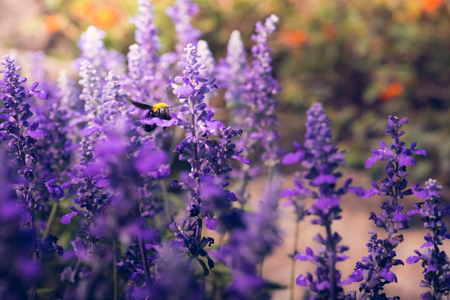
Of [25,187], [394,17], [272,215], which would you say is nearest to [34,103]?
[25,187]

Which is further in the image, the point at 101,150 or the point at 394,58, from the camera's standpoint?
the point at 394,58

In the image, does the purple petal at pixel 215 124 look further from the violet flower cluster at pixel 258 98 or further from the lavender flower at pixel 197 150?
the violet flower cluster at pixel 258 98

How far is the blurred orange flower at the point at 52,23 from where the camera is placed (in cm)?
833

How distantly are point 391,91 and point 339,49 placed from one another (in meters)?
1.32

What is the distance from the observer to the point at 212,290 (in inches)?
128

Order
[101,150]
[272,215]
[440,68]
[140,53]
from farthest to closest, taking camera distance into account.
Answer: [440,68] < [140,53] < [101,150] < [272,215]

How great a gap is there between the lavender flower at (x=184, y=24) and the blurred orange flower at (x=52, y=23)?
5.35m

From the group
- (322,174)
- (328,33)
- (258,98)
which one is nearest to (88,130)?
(322,174)

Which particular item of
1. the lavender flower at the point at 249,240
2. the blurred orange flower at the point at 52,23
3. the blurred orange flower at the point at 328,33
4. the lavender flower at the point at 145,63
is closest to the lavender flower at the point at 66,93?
the lavender flower at the point at 145,63

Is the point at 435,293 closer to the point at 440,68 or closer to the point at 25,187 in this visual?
the point at 25,187

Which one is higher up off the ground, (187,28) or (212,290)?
(187,28)

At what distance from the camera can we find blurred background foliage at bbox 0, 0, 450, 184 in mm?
7395

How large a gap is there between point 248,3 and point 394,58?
293 cm

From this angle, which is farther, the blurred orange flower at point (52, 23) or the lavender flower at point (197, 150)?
the blurred orange flower at point (52, 23)
